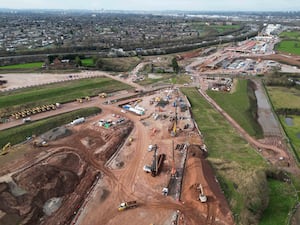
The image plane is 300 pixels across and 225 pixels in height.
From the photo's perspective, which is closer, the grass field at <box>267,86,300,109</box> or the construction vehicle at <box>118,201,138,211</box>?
the construction vehicle at <box>118,201,138,211</box>

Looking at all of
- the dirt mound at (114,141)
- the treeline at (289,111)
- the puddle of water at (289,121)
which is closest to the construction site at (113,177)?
the dirt mound at (114,141)

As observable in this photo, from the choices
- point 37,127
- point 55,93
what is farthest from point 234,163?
point 55,93

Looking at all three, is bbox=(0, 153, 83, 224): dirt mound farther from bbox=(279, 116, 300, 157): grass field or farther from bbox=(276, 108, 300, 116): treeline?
bbox=(276, 108, 300, 116): treeline

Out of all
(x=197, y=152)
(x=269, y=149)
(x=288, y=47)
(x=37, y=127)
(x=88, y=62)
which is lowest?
(x=288, y=47)

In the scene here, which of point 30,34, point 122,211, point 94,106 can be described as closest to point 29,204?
point 122,211

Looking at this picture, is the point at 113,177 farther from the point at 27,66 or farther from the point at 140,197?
the point at 27,66

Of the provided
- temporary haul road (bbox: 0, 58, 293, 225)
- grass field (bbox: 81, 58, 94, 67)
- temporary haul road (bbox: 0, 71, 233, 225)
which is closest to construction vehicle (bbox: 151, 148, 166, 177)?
temporary haul road (bbox: 0, 71, 233, 225)
